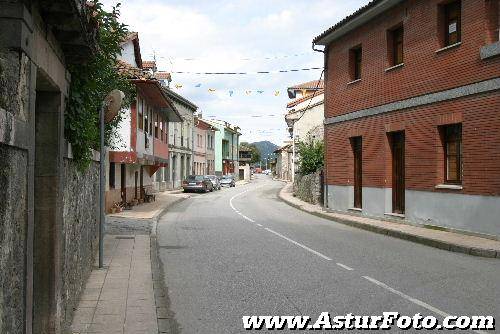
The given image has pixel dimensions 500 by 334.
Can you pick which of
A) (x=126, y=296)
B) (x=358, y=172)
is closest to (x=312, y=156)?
(x=358, y=172)

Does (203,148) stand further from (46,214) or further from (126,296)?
(46,214)

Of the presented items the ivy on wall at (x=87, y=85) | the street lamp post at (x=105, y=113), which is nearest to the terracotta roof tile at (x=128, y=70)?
the street lamp post at (x=105, y=113)

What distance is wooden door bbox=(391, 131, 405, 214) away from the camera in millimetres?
17656

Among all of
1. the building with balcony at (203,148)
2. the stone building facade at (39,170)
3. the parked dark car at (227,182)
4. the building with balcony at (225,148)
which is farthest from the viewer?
the building with balcony at (225,148)

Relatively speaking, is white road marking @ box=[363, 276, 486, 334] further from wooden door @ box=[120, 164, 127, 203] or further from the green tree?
the green tree

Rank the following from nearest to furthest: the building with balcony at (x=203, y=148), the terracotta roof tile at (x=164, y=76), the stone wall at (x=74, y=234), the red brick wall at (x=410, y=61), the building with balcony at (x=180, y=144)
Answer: the stone wall at (x=74, y=234), the red brick wall at (x=410, y=61), the terracotta roof tile at (x=164, y=76), the building with balcony at (x=180, y=144), the building with balcony at (x=203, y=148)

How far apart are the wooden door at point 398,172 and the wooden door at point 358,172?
2.32 m

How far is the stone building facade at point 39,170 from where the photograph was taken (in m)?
3.21

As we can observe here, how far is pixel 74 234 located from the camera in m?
6.37

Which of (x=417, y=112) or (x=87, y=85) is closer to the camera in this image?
(x=87, y=85)

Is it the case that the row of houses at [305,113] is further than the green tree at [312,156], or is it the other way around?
the row of houses at [305,113]

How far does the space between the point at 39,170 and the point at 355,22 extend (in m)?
16.7

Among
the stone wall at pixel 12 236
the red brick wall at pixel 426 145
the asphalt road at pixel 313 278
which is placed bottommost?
the asphalt road at pixel 313 278

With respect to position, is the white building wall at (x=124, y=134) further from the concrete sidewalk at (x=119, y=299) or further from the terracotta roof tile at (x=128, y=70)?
the concrete sidewalk at (x=119, y=299)
